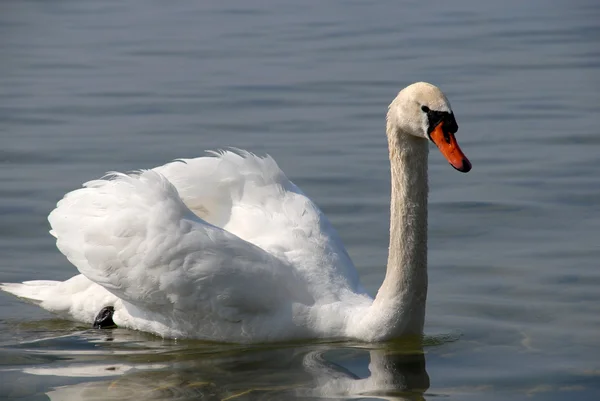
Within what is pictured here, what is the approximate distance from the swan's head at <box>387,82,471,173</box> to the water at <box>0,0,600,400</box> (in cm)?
113

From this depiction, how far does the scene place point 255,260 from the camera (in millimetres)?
7391

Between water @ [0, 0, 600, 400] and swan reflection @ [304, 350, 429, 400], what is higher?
water @ [0, 0, 600, 400]

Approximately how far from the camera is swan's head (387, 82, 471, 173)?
7.05 metres

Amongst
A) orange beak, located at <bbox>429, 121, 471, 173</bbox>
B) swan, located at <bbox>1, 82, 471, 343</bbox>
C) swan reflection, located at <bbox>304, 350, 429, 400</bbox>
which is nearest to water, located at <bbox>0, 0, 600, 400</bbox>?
swan reflection, located at <bbox>304, 350, 429, 400</bbox>

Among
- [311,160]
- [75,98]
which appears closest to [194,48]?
[75,98]

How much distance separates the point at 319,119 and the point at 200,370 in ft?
19.9

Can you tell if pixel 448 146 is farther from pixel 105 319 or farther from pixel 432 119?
pixel 105 319

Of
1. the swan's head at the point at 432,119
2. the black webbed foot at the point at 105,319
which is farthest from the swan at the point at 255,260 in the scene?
the black webbed foot at the point at 105,319

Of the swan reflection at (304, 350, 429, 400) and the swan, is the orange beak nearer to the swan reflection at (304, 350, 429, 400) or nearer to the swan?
the swan

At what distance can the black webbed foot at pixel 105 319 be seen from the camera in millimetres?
8055

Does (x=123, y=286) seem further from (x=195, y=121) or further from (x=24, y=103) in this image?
(x=24, y=103)

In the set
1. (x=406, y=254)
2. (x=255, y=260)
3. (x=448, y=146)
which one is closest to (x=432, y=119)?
(x=448, y=146)

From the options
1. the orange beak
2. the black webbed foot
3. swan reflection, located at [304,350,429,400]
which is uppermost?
the orange beak

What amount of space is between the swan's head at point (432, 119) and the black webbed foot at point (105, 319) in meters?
2.19
